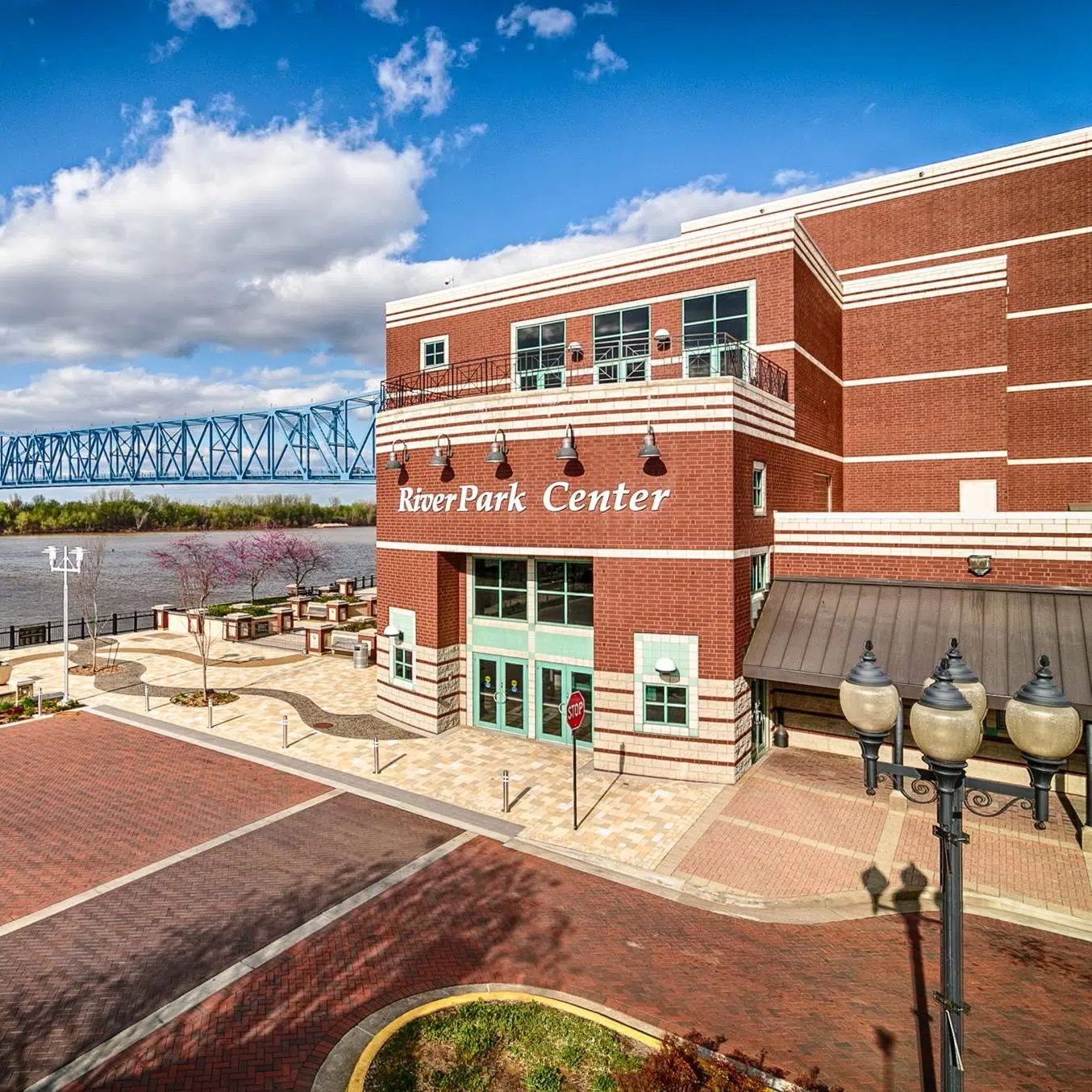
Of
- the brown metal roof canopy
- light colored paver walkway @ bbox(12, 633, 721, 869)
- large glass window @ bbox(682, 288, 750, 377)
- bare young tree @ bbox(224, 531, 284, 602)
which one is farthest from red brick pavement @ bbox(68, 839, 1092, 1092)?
bare young tree @ bbox(224, 531, 284, 602)

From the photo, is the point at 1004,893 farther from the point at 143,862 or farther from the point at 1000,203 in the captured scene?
the point at 1000,203

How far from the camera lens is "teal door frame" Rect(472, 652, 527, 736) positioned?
1719 centimetres

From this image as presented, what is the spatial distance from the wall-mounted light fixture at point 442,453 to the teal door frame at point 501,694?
5069 mm

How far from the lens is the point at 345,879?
10445 mm

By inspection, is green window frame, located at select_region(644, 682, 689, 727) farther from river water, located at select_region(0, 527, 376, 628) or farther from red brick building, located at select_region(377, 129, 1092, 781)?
river water, located at select_region(0, 527, 376, 628)

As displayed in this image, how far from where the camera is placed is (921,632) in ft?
45.2

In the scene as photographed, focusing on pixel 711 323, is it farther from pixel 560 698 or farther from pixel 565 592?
pixel 560 698

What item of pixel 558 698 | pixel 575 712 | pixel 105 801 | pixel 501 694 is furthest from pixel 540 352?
pixel 105 801

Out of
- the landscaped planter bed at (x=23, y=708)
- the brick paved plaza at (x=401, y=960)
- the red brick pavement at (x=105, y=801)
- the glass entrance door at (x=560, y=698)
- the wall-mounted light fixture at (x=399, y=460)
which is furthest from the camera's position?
the landscaped planter bed at (x=23, y=708)

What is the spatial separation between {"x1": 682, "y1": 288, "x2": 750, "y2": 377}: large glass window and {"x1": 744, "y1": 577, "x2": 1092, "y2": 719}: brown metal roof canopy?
21.2 ft

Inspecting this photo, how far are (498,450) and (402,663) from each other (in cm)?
692

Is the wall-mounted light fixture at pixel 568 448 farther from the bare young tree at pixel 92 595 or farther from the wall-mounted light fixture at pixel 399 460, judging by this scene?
the bare young tree at pixel 92 595

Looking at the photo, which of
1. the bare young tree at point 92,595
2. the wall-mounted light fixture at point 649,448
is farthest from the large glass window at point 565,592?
the bare young tree at point 92,595

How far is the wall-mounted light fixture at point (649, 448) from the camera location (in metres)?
13.8
